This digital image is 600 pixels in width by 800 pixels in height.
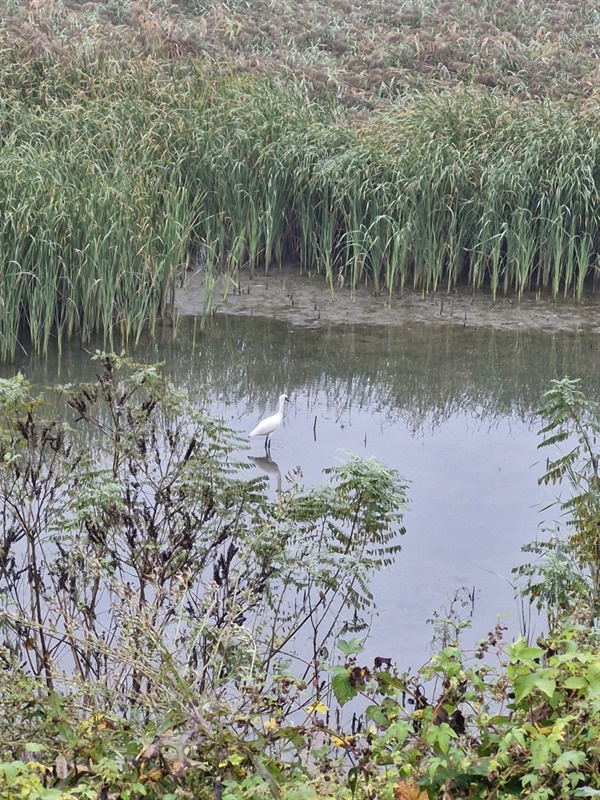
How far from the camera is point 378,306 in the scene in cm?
994

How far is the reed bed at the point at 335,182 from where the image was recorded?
32.1 feet

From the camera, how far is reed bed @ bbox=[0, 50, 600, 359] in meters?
9.78

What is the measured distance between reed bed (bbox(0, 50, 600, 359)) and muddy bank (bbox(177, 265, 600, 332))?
154 millimetres

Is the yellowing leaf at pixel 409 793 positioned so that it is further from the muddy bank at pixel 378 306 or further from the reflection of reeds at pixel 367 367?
the muddy bank at pixel 378 306

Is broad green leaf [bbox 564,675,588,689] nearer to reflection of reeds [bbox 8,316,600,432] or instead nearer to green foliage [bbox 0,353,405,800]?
green foliage [bbox 0,353,405,800]

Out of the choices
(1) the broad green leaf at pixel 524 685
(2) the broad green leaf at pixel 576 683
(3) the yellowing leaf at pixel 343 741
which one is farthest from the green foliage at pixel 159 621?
(2) the broad green leaf at pixel 576 683

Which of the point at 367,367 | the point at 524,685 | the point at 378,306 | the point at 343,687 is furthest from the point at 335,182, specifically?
the point at 524,685

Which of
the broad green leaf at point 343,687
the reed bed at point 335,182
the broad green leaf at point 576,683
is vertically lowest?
the broad green leaf at point 343,687

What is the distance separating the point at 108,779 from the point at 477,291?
27.5ft

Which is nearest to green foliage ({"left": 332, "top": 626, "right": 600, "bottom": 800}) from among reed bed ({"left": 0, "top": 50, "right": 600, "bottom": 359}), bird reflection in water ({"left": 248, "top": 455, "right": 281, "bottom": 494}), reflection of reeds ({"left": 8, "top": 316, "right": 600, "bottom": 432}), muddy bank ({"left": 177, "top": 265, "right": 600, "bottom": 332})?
bird reflection in water ({"left": 248, "top": 455, "right": 281, "bottom": 494})

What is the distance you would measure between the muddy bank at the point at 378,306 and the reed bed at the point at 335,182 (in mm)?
154

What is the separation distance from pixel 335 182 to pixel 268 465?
4.24 metres

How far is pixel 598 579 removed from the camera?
14.1 ft

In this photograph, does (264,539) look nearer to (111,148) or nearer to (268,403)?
(268,403)
